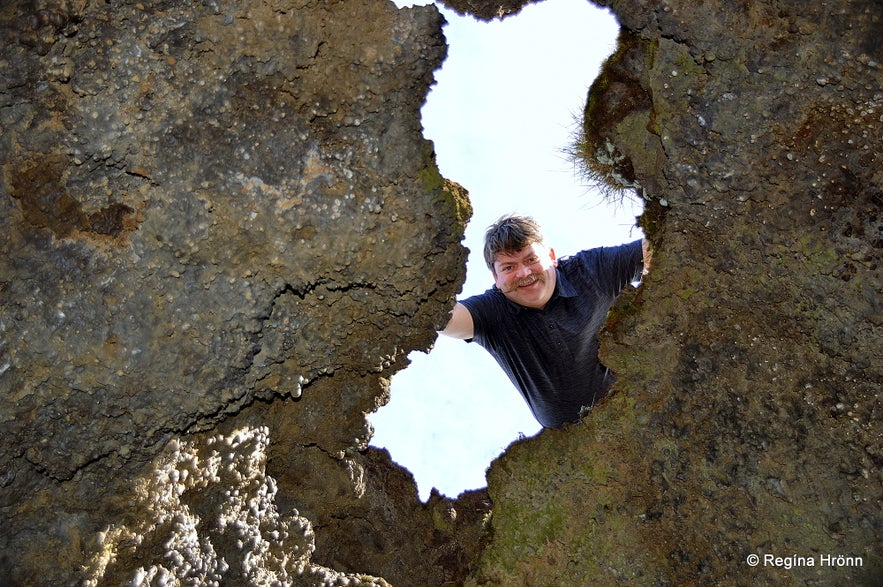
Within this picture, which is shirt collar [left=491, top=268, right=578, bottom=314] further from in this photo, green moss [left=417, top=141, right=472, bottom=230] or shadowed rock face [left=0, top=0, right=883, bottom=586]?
green moss [left=417, top=141, right=472, bottom=230]

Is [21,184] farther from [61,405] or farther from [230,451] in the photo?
[230,451]

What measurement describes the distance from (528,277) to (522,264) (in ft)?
0.29

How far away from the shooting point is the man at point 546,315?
4387 millimetres

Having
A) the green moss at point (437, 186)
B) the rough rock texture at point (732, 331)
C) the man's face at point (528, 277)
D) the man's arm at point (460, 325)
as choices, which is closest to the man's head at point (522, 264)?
the man's face at point (528, 277)

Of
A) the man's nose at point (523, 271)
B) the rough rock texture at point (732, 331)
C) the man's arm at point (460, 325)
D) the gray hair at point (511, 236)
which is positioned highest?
the gray hair at point (511, 236)

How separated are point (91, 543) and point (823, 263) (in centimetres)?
302

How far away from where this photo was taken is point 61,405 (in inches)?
111

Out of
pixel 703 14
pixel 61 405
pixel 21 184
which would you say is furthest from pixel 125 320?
pixel 703 14

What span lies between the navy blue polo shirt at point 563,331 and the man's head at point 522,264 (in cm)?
6

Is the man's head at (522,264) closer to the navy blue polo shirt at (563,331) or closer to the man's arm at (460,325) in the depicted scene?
the navy blue polo shirt at (563,331)

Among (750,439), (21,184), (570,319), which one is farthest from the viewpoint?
(570,319)

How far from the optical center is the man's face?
4.52m

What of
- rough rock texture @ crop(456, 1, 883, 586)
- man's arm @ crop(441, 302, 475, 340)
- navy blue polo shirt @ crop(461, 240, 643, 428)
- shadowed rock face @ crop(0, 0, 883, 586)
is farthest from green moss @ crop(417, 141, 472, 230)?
navy blue polo shirt @ crop(461, 240, 643, 428)

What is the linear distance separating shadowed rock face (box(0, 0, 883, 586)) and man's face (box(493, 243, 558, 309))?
121 cm
